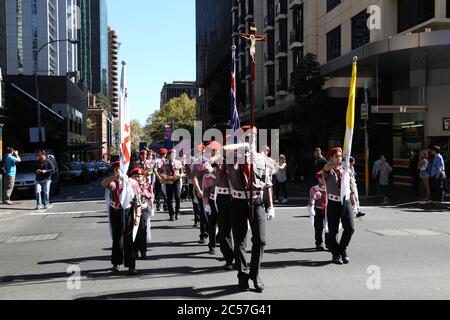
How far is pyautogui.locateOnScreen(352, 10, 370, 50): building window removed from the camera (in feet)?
85.6

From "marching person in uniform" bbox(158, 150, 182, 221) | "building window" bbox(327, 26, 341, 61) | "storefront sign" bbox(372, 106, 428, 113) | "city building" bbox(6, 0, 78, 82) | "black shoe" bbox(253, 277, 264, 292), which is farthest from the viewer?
"city building" bbox(6, 0, 78, 82)

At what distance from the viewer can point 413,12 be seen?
901 inches

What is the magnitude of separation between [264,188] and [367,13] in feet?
70.9

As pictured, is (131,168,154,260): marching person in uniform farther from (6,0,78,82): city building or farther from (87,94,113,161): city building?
(87,94,113,161): city building

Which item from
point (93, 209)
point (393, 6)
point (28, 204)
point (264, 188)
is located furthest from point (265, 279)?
point (393, 6)

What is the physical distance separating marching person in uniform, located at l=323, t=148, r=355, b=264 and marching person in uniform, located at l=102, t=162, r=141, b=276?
3.08 meters

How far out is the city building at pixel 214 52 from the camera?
181ft

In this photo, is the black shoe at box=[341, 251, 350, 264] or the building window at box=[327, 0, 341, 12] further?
the building window at box=[327, 0, 341, 12]

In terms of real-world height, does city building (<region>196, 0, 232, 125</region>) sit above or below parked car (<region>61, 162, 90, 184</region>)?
above

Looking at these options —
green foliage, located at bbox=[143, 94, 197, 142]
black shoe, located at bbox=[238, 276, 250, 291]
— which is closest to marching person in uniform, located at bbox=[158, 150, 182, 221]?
black shoe, located at bbox=[238, 276, 250, 291]

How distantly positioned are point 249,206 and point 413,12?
19680 mm

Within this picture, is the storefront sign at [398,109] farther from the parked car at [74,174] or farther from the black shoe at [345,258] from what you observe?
the parked car at [74,174]

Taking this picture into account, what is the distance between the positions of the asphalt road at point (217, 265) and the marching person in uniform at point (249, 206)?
318mm

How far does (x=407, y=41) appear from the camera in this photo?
20.0m
